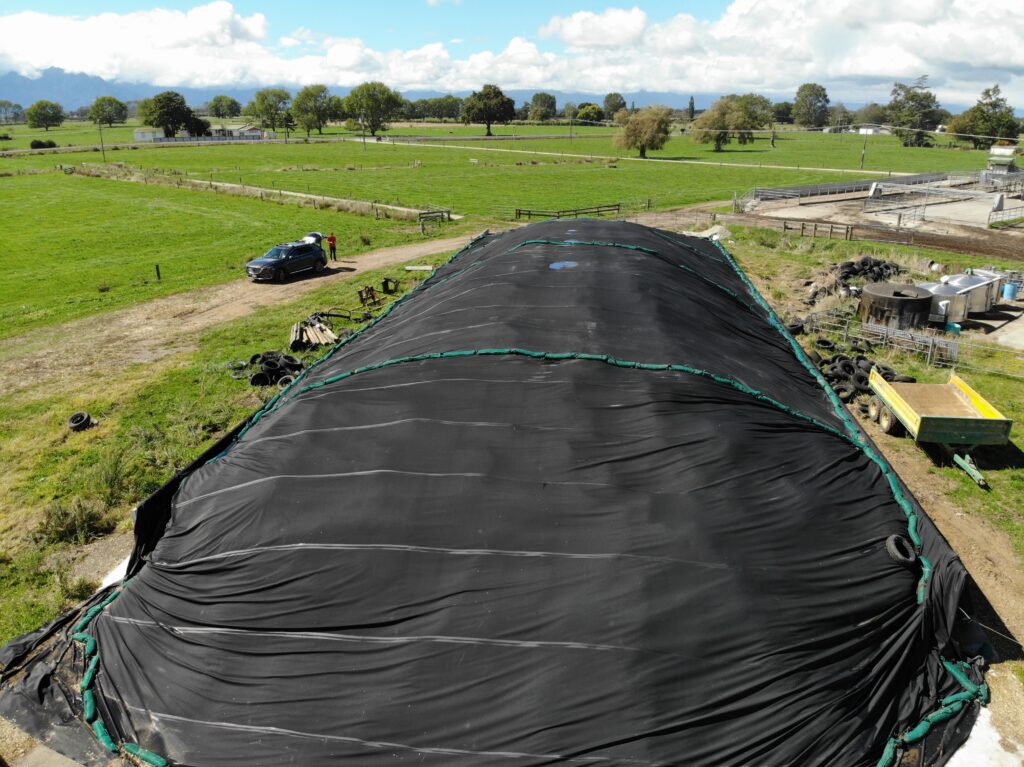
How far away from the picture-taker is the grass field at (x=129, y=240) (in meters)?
29.4

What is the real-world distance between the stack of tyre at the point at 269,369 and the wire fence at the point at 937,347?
1800 centimetres

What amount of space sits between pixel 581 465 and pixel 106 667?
6377 mm

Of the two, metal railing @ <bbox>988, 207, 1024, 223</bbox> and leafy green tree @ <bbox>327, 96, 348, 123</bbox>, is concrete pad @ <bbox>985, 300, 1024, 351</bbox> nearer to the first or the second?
metal railing @ <bbox>988, 207, 1024, 223</bbox>

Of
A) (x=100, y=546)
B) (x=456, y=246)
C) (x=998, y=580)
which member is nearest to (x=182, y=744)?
(x=100, y=546)

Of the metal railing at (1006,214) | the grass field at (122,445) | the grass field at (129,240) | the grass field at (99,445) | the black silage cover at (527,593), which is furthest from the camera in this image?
the metal railing at (1006,214)

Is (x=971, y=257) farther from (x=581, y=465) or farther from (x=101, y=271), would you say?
(x=101, y=271)

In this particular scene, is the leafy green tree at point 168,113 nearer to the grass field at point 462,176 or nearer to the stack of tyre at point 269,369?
the grass field at point 462,176

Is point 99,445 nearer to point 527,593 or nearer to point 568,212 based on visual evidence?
point 527,593

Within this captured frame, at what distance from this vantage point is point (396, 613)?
6.91 metres

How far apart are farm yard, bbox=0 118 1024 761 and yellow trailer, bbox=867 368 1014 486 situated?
0.48 metres

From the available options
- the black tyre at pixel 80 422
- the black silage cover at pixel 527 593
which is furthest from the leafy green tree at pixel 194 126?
the black silage cover at pixel 527 593

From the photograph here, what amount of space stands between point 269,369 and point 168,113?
6190 inches

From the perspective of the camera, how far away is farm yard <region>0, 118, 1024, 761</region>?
1230cm

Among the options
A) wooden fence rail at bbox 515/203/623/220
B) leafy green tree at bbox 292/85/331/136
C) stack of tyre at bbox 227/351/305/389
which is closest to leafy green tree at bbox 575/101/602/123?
leafy green tree at bbox 292/85/331/136
